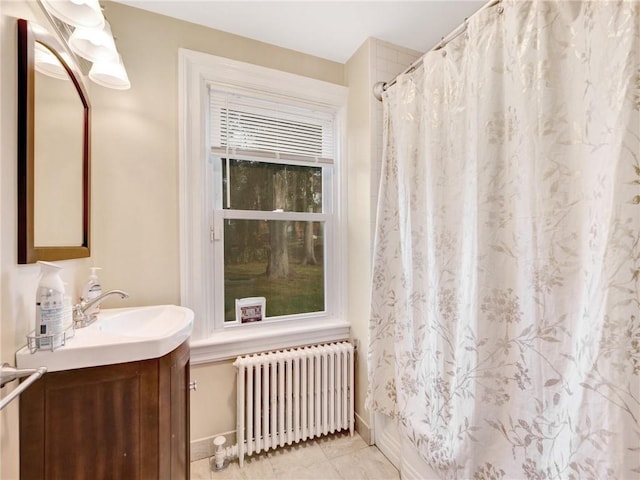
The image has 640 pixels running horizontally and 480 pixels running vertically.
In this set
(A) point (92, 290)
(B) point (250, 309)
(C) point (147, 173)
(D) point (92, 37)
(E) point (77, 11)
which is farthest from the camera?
(B) point (250, 309)

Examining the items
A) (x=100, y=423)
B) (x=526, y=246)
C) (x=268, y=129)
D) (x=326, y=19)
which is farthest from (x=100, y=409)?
(x=326, y=19)

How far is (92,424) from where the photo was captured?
0.88 meters

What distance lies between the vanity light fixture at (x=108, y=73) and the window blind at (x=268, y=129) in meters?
0.50

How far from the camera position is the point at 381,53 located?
5.63 ft

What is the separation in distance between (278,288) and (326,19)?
1.55 meters

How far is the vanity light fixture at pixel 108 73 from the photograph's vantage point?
3.82 feet

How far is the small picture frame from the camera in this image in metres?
1.74

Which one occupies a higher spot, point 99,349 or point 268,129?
point 268,129

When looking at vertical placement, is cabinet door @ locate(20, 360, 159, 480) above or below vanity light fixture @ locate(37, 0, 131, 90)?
below

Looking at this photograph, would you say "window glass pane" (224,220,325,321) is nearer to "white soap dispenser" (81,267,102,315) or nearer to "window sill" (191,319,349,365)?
"window sill" (191,319,349,365)

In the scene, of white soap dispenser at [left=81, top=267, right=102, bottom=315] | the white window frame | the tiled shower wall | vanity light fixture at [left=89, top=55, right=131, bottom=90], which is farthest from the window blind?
white soap dispenser at [left=81, top=267, right=102, bottom=315]

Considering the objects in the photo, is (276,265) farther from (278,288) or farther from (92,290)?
(92,290)

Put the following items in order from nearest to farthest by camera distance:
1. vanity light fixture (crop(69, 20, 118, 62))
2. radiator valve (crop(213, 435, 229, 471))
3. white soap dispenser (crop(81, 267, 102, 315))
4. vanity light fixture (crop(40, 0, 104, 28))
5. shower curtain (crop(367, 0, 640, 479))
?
shower curtain (crop(367, 0, 640, 479)) → vanity light fixture (crop(40, 0, 104, 28)) → vanity light fixture (crop(69, 20, 118, 62)) → white soap dispenser (crop(81, 267, 102, 315)) → radiator valve (crop(213, 435, 229, 471))

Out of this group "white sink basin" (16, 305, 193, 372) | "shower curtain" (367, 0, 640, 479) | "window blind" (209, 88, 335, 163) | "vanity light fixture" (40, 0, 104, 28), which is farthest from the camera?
"window blind" (209, 88, 335, 163)
